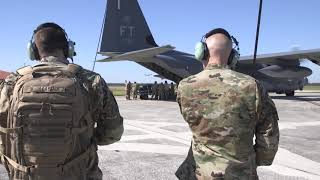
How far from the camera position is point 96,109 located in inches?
123

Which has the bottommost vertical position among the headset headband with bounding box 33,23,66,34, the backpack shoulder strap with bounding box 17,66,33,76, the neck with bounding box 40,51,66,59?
the backpack shoulder strap with bounding box 17,66,33,76

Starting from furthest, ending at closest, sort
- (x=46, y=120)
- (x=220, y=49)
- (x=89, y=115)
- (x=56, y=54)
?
1. (x=220, y=49)
2. (x=56, y=54)
3. (x=89, y=115)
4. (x=46, y=120)

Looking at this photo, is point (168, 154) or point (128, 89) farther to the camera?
point (128, 89)

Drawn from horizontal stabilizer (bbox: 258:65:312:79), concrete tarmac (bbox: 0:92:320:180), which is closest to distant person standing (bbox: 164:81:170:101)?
horizontal stabilizer (bbox: 258:65:312:79)

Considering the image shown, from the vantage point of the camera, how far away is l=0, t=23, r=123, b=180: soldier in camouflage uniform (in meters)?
2.93

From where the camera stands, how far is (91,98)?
3.05 metres

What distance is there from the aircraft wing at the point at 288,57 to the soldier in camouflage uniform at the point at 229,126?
29.5 m

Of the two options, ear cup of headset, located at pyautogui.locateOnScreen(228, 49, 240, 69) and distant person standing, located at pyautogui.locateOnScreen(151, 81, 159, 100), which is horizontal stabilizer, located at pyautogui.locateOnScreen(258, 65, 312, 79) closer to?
distant person standing, located at pyautogui.locateOnScreen(151, 81, 159, 100)

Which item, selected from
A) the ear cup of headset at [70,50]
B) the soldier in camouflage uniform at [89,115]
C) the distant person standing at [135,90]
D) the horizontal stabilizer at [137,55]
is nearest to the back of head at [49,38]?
the soldier in camouflage uniform at [89,115]

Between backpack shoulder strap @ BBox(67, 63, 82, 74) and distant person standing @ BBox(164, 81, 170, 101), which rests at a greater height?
backpack shoulder strap @ BBox(67, 63, 82, 74)

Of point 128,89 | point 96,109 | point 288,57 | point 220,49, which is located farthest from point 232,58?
point 128,89

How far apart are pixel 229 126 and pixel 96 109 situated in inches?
37.0

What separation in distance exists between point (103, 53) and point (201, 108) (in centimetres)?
2970

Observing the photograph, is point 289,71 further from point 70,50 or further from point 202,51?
point 70,50
